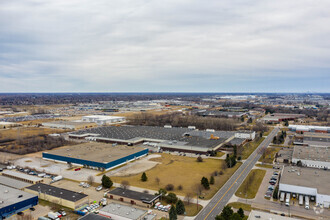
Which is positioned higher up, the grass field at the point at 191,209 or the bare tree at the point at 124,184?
the bare tree at the point at 124,184

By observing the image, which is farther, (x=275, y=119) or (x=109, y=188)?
(x=275, y=119)

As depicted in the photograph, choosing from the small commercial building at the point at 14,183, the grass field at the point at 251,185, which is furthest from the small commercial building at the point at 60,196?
the grass field at the point at 251,185

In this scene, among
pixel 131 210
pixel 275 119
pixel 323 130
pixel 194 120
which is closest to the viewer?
pixel 131 210

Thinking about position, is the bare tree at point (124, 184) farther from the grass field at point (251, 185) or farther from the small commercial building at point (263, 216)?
the small commercial building at point (263, 216)

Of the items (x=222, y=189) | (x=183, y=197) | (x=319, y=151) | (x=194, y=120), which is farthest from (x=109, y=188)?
(x=194, y=120)

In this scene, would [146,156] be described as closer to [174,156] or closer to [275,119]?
[174,156]

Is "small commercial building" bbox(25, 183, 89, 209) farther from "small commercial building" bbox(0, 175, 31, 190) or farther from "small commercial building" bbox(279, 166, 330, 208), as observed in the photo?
"small commercial building" bbox(279, 166, 330, 208)
